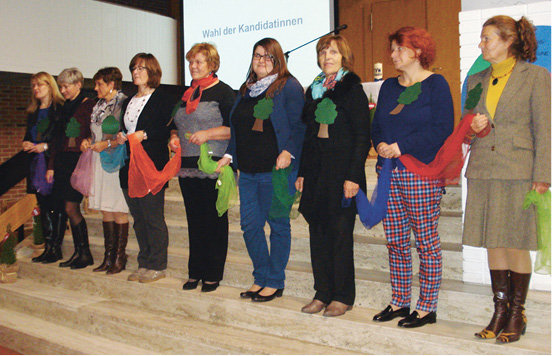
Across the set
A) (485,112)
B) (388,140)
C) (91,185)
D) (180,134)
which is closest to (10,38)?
(91,185)

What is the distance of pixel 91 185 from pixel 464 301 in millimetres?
2843

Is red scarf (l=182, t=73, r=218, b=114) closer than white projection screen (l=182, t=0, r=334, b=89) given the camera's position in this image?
Yes

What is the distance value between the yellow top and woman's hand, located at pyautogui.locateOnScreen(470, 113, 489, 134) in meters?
0.07

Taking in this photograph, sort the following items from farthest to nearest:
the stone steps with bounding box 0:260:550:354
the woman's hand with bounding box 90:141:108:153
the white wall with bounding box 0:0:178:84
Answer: the white wall with bounding box 0:0:178:84 < the woman's hand with bounding box 90:141:108:153 < the stone steps with bounding box 0:260:550:354

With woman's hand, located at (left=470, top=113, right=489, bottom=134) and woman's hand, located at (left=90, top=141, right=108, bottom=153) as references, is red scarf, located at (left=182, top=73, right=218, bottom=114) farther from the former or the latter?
woman's hand, located at (left=470, top=113, right=489, bottom=134)

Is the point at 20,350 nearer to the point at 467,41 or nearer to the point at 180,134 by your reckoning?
the point at 180,134

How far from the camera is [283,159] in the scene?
302cm

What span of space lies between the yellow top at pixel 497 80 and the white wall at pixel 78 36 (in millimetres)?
5909

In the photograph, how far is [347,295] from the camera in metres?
2.90

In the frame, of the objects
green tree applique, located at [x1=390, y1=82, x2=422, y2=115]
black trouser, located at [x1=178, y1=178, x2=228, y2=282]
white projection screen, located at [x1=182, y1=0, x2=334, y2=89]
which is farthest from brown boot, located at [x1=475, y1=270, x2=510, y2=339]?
white projection screen, located at [x1=182, y1=0, x2=334, y2=89]

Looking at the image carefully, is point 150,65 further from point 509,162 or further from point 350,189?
point 509,162

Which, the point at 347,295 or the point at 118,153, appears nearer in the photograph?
the point at 347,295

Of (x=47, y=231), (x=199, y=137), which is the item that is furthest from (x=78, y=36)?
(x=199, y=137)

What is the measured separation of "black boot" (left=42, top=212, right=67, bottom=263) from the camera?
4.58 metres
